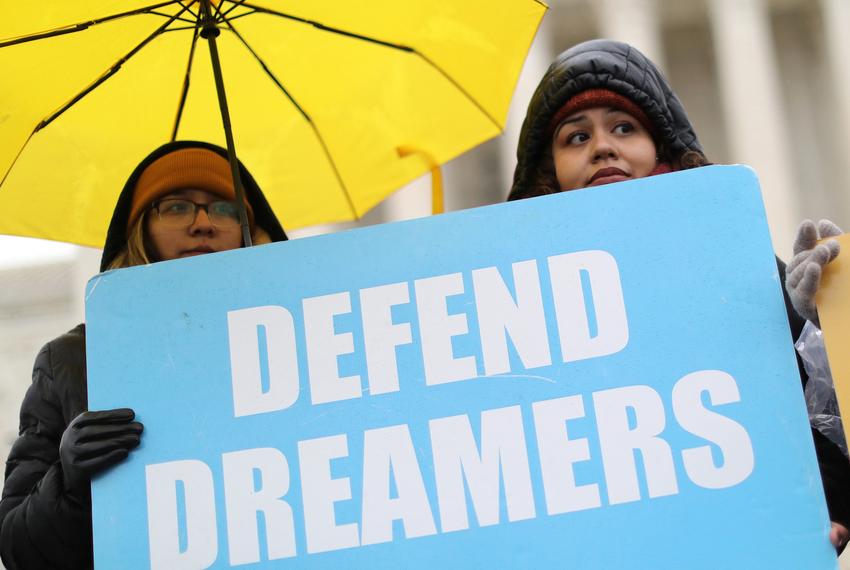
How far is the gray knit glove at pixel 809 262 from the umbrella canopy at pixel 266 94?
3.92ft

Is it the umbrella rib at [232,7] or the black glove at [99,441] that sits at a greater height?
the umbrella rib at [232,7]

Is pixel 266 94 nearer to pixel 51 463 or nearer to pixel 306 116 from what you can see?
pixel 306 116

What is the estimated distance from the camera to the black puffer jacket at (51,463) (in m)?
2.57

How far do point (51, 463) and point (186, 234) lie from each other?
68 centimetres

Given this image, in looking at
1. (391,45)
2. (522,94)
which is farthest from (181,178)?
(522,94)

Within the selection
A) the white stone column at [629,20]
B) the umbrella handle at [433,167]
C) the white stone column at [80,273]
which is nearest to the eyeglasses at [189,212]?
the umbrella handle at [433,167]

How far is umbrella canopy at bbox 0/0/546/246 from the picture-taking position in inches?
121

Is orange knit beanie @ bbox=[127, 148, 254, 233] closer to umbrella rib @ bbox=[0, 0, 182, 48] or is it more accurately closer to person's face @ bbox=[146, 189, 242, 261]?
person's face @ bbox=[146, 189, 242, 261]

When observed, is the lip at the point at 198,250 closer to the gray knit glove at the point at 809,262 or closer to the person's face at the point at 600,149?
the person's face at the point at 600,149

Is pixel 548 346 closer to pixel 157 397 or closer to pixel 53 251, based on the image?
pixel 157 397

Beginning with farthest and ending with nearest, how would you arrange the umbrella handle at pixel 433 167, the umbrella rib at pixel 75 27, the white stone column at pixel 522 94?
the white stone column at pixel 522 94, the umbrella handle at pixel 433 167, the umbrella rib at pixel 75 27

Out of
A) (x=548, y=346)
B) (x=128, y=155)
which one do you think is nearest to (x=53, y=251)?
(x=128, y=155)

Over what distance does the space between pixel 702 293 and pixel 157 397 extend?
1068 mm

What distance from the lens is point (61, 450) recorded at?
2.41 metres
